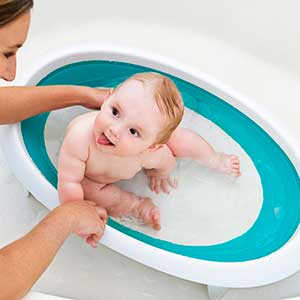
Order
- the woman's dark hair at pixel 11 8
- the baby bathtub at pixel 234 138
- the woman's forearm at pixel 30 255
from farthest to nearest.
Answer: the baby bathtub at pixel 234 138
the woman's forearm at pixel 30 255
the woman's dark hair at pixel 11 8

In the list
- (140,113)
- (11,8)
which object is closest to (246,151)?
(140,113)

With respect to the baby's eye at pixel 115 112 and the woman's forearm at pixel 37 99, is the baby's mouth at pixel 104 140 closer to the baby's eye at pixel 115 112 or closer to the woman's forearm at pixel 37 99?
the baby's eye at pixel 115 112

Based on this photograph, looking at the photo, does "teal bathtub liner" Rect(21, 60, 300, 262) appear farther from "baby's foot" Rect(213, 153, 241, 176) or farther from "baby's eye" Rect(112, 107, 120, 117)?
"baby's eye" Rect(112, 107, 120, 117)

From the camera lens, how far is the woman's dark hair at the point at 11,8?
31.4 inches

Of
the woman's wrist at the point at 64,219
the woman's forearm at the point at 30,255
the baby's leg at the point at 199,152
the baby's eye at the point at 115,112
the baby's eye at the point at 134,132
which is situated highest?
the baby's leg at the point at 199,152

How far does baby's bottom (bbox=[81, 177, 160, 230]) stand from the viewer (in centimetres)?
125

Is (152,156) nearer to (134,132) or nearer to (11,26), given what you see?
(134,132)

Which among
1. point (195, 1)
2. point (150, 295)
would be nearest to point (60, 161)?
point (150, 295)

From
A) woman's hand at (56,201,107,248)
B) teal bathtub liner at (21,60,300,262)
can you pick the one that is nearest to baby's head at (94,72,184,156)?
woman's hand at (56,201,107,248)

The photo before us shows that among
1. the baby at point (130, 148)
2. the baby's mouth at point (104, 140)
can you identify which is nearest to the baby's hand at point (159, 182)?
the baby at point (130, 148)

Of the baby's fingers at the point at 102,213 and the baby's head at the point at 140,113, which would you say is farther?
the baby's fingers at the point at 102,213

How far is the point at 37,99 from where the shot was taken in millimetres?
1218

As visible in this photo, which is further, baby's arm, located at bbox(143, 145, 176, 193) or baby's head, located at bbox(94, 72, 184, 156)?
baby's arm, located at bbox(143, 145, 176, 193)

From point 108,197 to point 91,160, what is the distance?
0.09 meters
